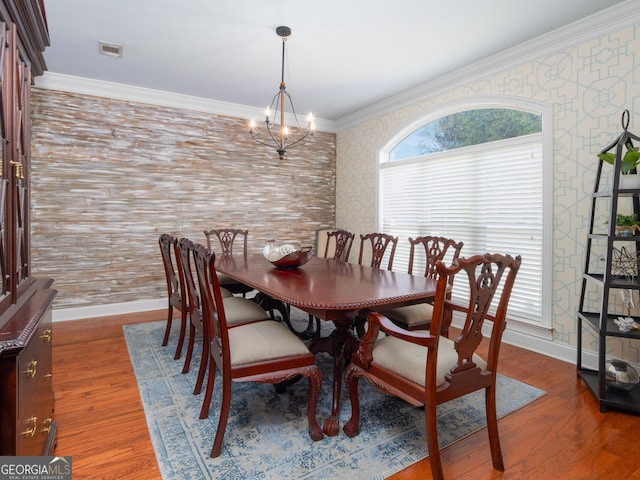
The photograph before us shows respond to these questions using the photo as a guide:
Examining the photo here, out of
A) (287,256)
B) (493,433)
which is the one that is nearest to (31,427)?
(287,256)

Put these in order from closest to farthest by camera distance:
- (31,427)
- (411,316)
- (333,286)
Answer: (31,427), (333,286), (411,316)

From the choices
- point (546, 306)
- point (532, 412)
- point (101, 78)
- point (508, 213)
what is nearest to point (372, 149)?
point (508, 213)

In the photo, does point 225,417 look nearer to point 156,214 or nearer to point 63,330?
point 63,330

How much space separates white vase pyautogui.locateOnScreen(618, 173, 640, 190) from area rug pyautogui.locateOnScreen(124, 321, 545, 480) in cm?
142

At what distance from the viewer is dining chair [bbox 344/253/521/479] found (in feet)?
4.67

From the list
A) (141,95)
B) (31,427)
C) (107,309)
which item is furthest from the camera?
(141,95)

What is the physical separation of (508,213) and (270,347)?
273 cm

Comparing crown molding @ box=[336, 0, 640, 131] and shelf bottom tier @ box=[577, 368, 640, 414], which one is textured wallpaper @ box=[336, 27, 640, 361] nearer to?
crown molding @ box=[336, 0, 640, 131]

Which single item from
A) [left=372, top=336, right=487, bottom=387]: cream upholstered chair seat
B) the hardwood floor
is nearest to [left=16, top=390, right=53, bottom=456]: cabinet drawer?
the hardwood floor

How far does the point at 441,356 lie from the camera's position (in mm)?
1616

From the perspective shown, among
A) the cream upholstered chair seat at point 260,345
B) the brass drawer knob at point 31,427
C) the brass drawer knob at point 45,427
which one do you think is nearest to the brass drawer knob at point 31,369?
the brass drawer knob at point 31,427

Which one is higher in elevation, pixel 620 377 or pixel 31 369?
pixel 31 369

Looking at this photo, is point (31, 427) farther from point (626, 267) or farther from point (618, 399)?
point (626, 267)

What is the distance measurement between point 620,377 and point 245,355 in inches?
90.9
